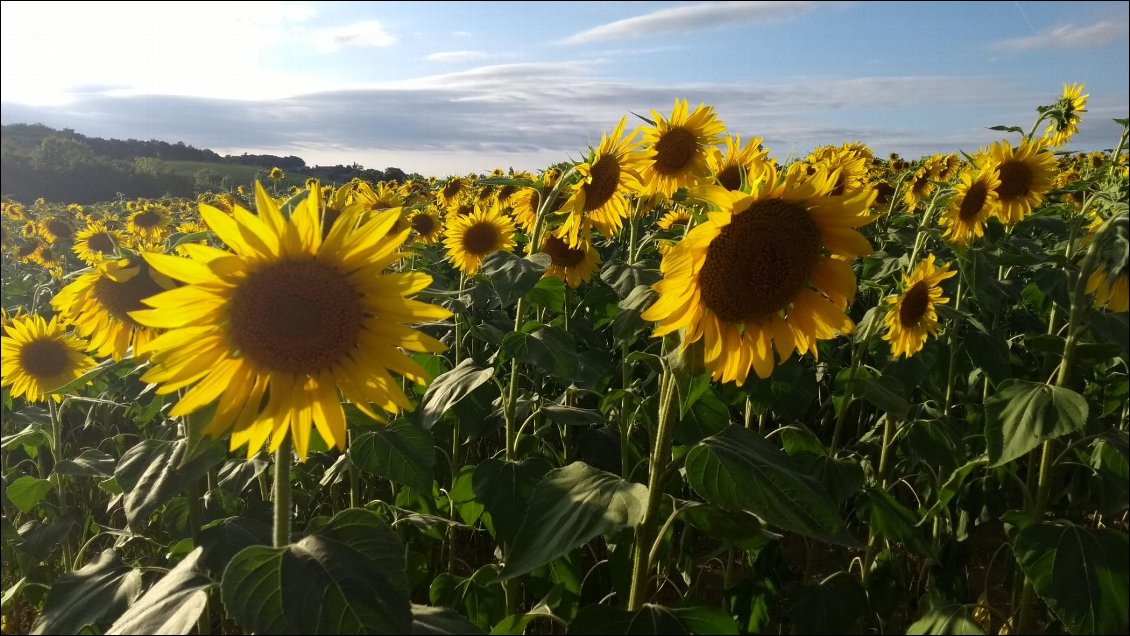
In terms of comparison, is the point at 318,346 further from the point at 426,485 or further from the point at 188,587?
the point at 426,485

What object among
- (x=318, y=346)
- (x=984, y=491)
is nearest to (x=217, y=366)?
(x=318, y=346)

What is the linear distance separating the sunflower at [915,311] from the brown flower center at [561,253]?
1.91 meters

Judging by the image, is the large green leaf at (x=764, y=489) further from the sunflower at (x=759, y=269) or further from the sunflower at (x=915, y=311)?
the sunflower at (x=915, y=311)

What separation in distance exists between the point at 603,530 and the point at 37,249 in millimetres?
12648

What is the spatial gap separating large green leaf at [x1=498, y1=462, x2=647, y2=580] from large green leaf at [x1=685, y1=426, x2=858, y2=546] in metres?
0.16

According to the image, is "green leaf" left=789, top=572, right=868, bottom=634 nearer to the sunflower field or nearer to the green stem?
the sunflower field

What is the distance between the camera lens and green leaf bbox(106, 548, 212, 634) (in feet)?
5.14

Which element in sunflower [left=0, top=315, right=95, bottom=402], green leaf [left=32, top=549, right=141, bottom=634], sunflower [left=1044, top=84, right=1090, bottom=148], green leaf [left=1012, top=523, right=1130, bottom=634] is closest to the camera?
green leaf [left=32, top=549, right=141, bottom=634]

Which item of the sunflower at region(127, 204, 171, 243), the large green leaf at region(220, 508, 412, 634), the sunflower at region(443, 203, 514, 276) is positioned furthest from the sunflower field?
the sunflower at region(127, 204, 171, 243)

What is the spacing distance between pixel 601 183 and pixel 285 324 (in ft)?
7.63

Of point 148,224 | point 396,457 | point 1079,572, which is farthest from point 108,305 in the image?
point 148,224

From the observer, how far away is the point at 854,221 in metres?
2.07

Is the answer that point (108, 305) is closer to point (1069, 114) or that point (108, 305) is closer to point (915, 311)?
point (915, 311)

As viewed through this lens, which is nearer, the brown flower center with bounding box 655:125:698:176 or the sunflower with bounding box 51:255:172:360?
the sunflower with bounding box 51:255:172:360
